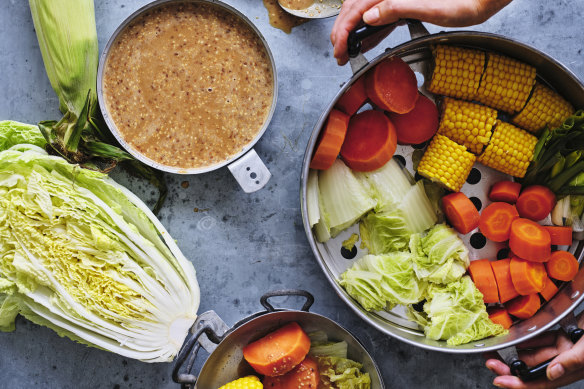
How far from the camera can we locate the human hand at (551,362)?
1718mm

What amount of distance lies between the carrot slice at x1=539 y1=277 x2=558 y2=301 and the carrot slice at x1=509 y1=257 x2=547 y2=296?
0.04 metres

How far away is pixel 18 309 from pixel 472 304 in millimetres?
1817

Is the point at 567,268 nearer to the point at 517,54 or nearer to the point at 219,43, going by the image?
the point at 517,54

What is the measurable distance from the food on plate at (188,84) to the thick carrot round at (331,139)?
0.27 meters

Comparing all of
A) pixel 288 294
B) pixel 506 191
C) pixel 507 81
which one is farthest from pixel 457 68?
pixel 288 294

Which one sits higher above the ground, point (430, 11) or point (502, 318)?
point (430, 11)

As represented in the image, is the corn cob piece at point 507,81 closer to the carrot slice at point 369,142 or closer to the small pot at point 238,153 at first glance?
the carrot slice at point 369,142

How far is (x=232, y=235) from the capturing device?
7.09 ft

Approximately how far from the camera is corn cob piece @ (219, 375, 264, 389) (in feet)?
6.40

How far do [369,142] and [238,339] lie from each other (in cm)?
95

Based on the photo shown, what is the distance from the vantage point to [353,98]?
199 cm

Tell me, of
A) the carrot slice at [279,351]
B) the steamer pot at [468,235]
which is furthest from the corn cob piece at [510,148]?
the carrot slice at [279,351]

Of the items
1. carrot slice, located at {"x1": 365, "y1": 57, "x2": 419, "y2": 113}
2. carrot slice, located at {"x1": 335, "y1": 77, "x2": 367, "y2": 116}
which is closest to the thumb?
carrot slice, located at {"x1": 365, "y1": 57, "x2": 419, "y2": 113}

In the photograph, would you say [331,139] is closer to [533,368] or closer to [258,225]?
[258,225]
